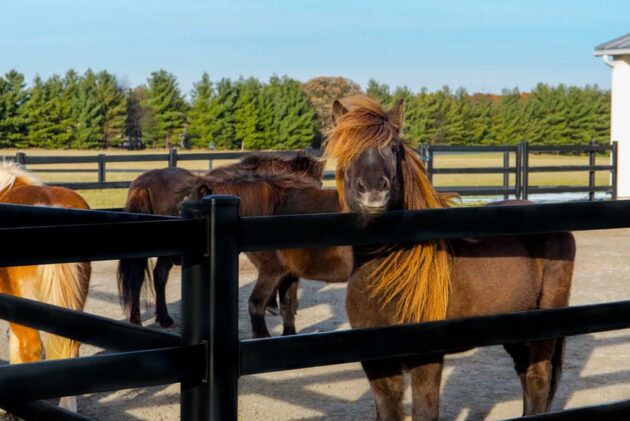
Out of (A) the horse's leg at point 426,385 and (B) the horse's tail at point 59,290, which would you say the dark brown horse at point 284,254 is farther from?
(A) the horse's leg at point 426,385

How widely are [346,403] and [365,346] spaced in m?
3.45

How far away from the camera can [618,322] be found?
278cm

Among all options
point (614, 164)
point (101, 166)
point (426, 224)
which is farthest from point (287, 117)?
point (426, 224)

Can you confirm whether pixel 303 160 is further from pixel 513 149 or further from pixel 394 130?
pixel 513 149

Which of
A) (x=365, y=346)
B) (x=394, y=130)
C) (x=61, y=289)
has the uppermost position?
(x=394, y=130)

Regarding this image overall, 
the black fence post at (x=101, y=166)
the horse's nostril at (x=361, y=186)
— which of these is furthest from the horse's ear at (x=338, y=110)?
the black fence post at (x=101, y=166)

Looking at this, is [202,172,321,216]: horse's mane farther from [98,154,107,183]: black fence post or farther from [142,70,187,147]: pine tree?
[142,70,187,147]: pine tree

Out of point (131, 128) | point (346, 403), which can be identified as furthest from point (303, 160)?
point (131, 128)

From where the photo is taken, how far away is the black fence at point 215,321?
1851 millimetres

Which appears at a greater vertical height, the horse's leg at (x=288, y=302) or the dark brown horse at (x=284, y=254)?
the dark brown horse at (x=284, y=254)

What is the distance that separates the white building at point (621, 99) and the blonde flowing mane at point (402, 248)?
18.1m

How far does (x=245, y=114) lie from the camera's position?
52.7m

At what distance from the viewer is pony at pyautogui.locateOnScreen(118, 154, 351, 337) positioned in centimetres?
730

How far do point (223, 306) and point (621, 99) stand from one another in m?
20.4
